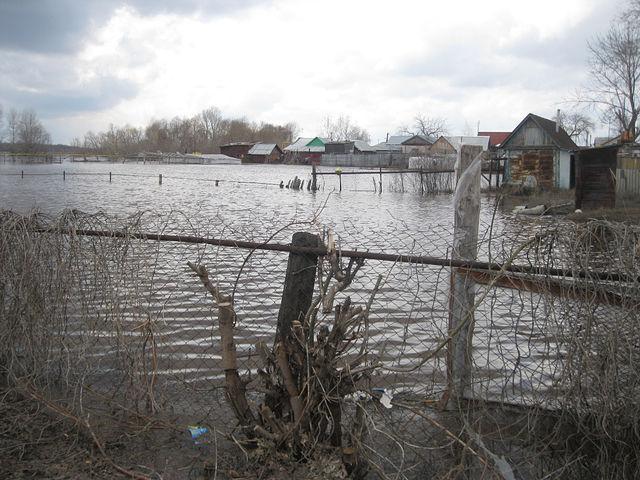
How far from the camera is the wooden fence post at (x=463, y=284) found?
11.7ft

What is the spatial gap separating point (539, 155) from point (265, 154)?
8565 centimetres

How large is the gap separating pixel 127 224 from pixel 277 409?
1789 mm

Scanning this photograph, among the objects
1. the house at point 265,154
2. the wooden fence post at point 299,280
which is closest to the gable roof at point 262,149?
the house at point 265,154

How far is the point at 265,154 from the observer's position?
115 m

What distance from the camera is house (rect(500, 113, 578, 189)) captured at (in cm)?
3322

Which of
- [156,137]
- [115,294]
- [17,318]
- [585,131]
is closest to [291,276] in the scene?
[115,294]

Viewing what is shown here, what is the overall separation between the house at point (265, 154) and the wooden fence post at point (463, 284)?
11269 cm

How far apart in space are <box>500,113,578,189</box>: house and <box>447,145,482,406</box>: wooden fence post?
30571 mm

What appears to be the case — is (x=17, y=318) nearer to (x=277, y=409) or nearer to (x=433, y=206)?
(x=277, y=409)

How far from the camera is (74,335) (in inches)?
162

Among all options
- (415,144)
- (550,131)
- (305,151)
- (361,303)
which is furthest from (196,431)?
(305,151)

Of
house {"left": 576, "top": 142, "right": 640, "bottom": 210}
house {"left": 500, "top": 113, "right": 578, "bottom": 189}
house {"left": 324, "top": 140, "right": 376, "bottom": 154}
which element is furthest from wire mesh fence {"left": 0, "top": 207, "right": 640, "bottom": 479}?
house {"left": 324, "top": 140, "right": 376, "bottom": 154}

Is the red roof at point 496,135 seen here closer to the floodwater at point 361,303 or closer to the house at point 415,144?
the house at point 415,144

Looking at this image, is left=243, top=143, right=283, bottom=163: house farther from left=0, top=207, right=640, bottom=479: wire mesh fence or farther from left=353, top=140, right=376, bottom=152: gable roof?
left=0, top=207, right=640, bottom=479: wire mesh fence
